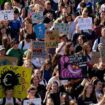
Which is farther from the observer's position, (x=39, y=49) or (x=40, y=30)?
(x=40, y=30)

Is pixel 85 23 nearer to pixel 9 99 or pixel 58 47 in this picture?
pixel 58 47

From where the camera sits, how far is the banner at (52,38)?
19111mm

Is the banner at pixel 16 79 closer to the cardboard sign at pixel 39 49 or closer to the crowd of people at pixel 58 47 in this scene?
the crowd of people at pixel 58 47

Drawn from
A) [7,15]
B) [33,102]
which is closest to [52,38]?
[7,15]

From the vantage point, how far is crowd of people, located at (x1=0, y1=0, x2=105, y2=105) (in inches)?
648

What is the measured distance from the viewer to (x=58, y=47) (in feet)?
61.8

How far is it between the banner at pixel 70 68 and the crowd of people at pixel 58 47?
0.08 meters

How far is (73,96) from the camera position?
655 inches

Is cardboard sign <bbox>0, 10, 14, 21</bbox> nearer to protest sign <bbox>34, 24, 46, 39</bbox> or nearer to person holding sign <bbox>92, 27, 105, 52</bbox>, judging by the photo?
protest sign <bbox>34, 24, 46, 39</bbox>

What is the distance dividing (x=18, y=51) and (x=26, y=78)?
2754 mm

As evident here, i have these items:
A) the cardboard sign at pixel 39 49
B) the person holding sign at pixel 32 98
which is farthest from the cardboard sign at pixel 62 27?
the person holding sign at pixel 32 98

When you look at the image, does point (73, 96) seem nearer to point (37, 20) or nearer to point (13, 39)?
point (13, 39)

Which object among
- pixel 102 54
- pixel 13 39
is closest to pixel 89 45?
pixel 102 54

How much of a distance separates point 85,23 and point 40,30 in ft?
3.54
